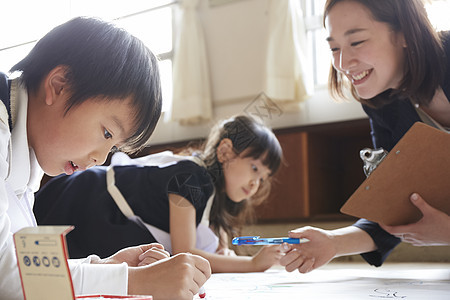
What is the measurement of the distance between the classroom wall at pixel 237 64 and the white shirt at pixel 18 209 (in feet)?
6.93

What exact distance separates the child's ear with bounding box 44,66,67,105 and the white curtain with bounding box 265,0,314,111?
2.06 m

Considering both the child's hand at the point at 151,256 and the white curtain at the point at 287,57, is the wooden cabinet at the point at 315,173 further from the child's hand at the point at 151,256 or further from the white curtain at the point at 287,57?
the child's hand at the point at 151,256

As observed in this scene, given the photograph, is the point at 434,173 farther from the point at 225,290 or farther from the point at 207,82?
the point at 207,82

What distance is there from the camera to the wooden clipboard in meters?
0.96

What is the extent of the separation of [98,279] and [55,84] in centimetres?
33

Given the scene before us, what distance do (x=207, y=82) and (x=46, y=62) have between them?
7.76ft

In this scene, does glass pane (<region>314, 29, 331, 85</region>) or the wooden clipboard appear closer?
the wooden clipboard

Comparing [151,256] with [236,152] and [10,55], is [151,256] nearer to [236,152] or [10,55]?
[236,152]

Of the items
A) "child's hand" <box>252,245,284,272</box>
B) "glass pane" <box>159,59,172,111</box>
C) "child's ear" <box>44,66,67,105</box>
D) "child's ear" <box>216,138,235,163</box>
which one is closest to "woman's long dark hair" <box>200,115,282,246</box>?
"child's ear" <box>216,138,235,163</box>

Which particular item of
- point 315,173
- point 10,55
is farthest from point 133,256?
point 10,55

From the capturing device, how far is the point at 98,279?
611 mm

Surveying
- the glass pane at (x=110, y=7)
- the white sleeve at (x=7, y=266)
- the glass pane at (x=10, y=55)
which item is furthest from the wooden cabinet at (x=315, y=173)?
the glass pane at (x=10, y=55)

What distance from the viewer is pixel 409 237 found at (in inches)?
44.6

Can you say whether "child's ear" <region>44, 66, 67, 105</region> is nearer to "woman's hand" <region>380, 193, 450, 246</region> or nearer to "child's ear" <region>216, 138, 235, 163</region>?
"woman's hand" <region>380, 193, 450, 246</region>
